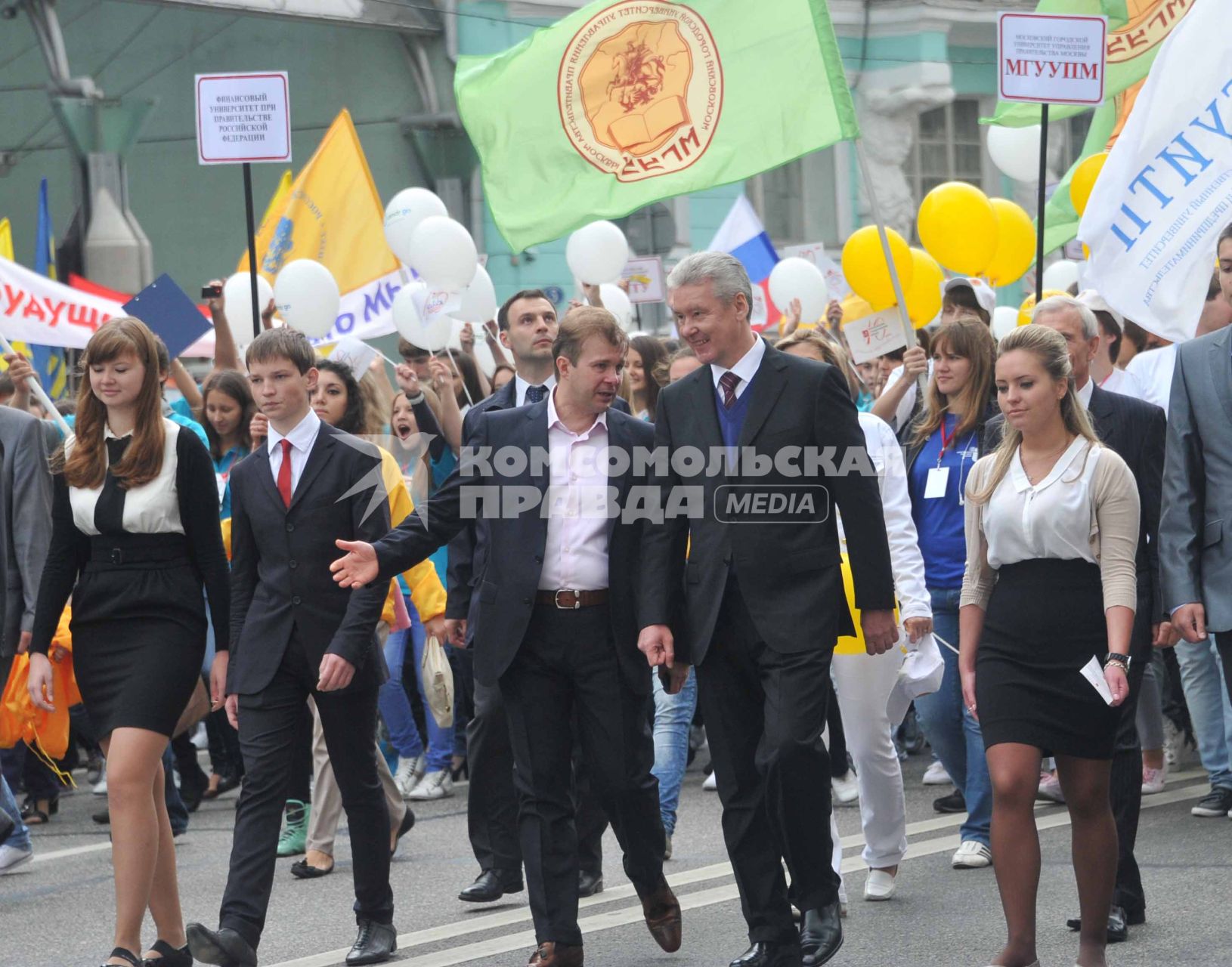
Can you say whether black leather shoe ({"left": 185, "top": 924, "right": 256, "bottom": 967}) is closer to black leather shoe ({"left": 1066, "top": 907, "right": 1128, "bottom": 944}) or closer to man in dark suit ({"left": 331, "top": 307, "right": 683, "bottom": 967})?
man in dark suit ({"left": 331, "top": 307, "right": 683, "bottom": 967})

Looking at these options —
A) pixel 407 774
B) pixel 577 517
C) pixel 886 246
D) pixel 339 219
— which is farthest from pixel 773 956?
pixel 339 219

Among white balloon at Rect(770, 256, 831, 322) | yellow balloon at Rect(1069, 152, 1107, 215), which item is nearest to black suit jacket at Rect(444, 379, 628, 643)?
yellow balloon at Rect(1069, 152, 1107, 215)

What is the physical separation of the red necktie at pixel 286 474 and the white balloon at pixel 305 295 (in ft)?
18.7

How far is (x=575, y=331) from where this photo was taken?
6.23m

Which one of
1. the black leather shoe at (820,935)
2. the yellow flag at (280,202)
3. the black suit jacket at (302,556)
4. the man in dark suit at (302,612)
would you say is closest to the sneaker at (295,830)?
the man in dark suit at (302,612)

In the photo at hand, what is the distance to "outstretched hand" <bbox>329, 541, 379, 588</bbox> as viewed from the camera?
602cm

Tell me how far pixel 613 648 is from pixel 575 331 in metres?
1.03

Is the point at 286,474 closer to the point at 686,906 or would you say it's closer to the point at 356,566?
the point at 356,566

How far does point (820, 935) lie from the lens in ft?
19.4

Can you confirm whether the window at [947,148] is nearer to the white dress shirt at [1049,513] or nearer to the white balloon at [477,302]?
the white balloon at [477,302]

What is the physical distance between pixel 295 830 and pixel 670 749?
71.5 inches

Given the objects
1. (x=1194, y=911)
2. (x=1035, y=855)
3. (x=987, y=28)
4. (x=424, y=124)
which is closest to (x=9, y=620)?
(x=1035, y=855)

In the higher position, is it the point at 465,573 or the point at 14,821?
the point at 465,573

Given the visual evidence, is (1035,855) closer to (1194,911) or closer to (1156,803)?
(1194,911)
